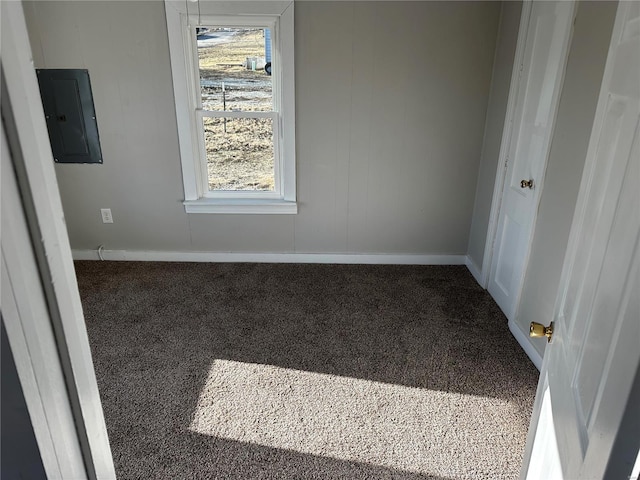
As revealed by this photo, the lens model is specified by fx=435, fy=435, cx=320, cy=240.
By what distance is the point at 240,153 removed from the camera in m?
3.39

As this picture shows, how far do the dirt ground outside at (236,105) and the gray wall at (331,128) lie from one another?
26cm

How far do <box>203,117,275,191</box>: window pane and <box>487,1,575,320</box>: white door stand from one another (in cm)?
173

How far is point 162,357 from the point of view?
2434 mm

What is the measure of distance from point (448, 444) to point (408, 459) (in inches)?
8.1

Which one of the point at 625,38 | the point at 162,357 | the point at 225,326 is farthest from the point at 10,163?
the point at 225,326

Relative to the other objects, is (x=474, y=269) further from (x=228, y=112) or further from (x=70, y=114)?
(x=70, y=114)

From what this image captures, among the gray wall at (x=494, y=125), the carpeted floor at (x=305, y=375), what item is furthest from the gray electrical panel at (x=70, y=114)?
the gray wall at (x=494, y=125)

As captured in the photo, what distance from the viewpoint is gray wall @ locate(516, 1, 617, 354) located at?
1.92 metres

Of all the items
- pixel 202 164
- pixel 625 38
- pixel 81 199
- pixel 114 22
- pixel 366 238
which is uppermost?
pixel 114 22

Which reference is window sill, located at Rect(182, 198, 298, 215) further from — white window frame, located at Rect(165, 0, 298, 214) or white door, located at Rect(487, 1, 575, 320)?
white door, located at Rect(487, 1, 575, 320)

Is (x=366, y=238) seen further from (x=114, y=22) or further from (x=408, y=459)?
(x=114, y=22)

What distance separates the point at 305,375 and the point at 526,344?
129 centimetres

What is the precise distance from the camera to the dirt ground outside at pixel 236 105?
3113mm

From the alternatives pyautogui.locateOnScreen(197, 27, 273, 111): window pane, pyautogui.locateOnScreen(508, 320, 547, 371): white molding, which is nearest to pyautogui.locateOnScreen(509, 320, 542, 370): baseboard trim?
pyautogui.locateOnScreen(508, 320, 547, 371): white molding
